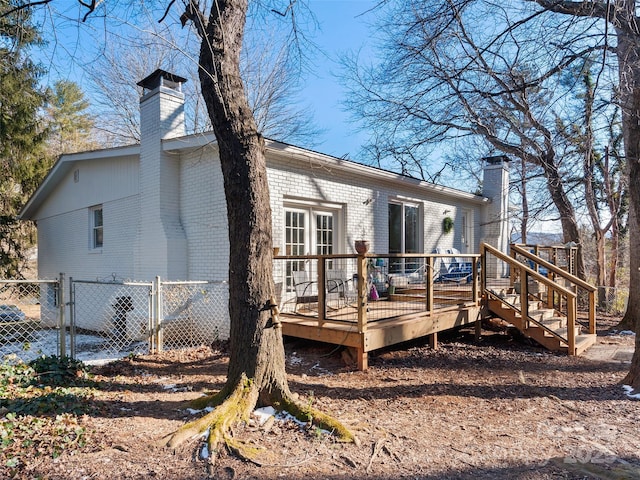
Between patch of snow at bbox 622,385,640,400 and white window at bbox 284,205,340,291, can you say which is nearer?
patch of snow at bbox 622,385,640,400

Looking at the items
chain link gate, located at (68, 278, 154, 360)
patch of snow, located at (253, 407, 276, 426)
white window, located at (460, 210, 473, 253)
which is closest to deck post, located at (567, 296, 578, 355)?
patch of snow, located at (253, 407, 276, 426)

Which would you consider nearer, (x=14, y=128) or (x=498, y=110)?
(x=498, y=110)

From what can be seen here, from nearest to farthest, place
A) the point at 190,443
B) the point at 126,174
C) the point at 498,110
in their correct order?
1. the point at 190,443
2. the point at 126,174
3. the point at 498,110

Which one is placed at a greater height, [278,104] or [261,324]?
[278,104]

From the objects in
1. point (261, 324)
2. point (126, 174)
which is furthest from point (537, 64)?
point (126, 174)

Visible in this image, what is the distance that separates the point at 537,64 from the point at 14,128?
14.7 meters

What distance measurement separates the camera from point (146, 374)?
542 cm

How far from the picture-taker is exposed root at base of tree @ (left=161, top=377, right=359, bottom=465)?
3.17 meters

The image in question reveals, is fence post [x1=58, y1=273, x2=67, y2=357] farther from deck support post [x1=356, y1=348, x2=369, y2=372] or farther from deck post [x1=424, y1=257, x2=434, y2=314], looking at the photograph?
deck post [x1=424, y1=257, x2=434, y2=314]

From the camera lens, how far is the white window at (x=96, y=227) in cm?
1082

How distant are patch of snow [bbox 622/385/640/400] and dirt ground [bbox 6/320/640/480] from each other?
3.5 inches

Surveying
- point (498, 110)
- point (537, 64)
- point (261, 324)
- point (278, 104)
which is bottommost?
point (261, 324)

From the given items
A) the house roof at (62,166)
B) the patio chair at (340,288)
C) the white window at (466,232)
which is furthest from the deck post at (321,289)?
the white window at (466,232)

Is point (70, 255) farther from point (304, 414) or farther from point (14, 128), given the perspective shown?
point (304, 414)
